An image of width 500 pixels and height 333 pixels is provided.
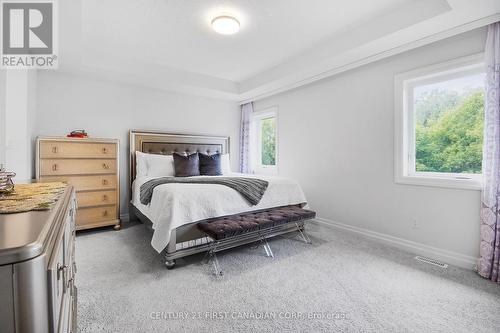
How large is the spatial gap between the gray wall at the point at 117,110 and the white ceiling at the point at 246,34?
0.27 m

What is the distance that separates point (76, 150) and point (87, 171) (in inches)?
11.8

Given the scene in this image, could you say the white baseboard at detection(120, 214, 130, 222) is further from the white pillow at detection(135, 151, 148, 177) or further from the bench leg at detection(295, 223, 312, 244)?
the bench leg at detection(295, 223, 312, 244)

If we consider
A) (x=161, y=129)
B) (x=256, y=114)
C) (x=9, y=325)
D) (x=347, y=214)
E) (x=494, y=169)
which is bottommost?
Result: (x=347, y=214)

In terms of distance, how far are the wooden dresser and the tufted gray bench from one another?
1.80 m

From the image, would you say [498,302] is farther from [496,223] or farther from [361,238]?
[361,238]

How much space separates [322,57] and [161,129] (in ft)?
9.42

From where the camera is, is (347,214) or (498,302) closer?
(498,302)

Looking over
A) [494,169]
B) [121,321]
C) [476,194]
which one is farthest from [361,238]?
[121,321]

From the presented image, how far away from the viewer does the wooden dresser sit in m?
2.97

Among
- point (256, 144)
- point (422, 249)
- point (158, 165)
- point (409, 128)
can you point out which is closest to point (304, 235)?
point (422, 249)

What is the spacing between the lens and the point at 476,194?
88.9 inches

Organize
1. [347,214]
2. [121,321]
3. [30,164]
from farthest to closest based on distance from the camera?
[347,214]
[30,164]
[121,321]

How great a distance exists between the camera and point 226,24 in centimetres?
243

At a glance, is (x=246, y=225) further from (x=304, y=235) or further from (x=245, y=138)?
(x=245, y=138)
